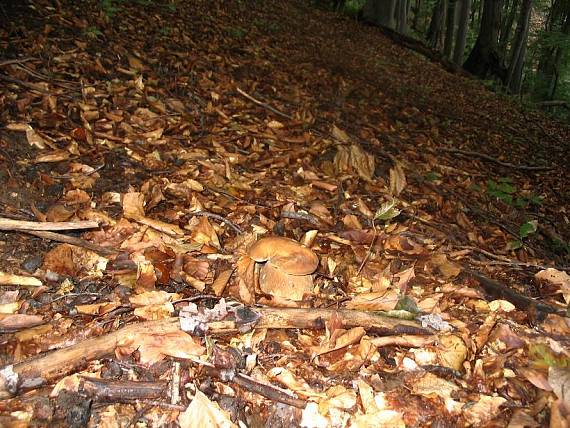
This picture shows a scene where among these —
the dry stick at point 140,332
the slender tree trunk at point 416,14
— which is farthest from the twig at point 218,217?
the slender tree trunk at point 416,14

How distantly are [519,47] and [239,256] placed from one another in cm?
1595

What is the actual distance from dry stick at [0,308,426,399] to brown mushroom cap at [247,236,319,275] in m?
0.26

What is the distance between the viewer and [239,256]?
2.50 metres

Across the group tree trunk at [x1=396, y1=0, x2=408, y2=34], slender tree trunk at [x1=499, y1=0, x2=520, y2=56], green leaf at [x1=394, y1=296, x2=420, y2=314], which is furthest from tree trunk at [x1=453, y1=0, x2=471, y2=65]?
green leaf at [x1=394, y1=296, x2=420, y2=314]

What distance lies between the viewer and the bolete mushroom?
223cm

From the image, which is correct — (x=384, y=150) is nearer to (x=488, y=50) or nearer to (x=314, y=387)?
(x=314, y=387)

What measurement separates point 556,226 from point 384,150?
2.29 m

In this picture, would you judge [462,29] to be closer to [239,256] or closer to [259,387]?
[239,256]

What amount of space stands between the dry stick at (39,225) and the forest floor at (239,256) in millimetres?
11

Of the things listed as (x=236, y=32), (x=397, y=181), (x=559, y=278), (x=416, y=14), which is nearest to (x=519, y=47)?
(x=236, y=32)

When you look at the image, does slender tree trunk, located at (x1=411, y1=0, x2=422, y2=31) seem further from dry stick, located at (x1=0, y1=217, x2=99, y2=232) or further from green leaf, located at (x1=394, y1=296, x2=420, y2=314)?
dry stick, located at (x1=0, y1=217, x2=99, y2=232)

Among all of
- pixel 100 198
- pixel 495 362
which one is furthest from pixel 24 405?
pixel 495 362

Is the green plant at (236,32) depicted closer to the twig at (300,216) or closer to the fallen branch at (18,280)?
the twig at (300,216)

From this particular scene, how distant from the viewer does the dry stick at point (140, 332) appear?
155cm
